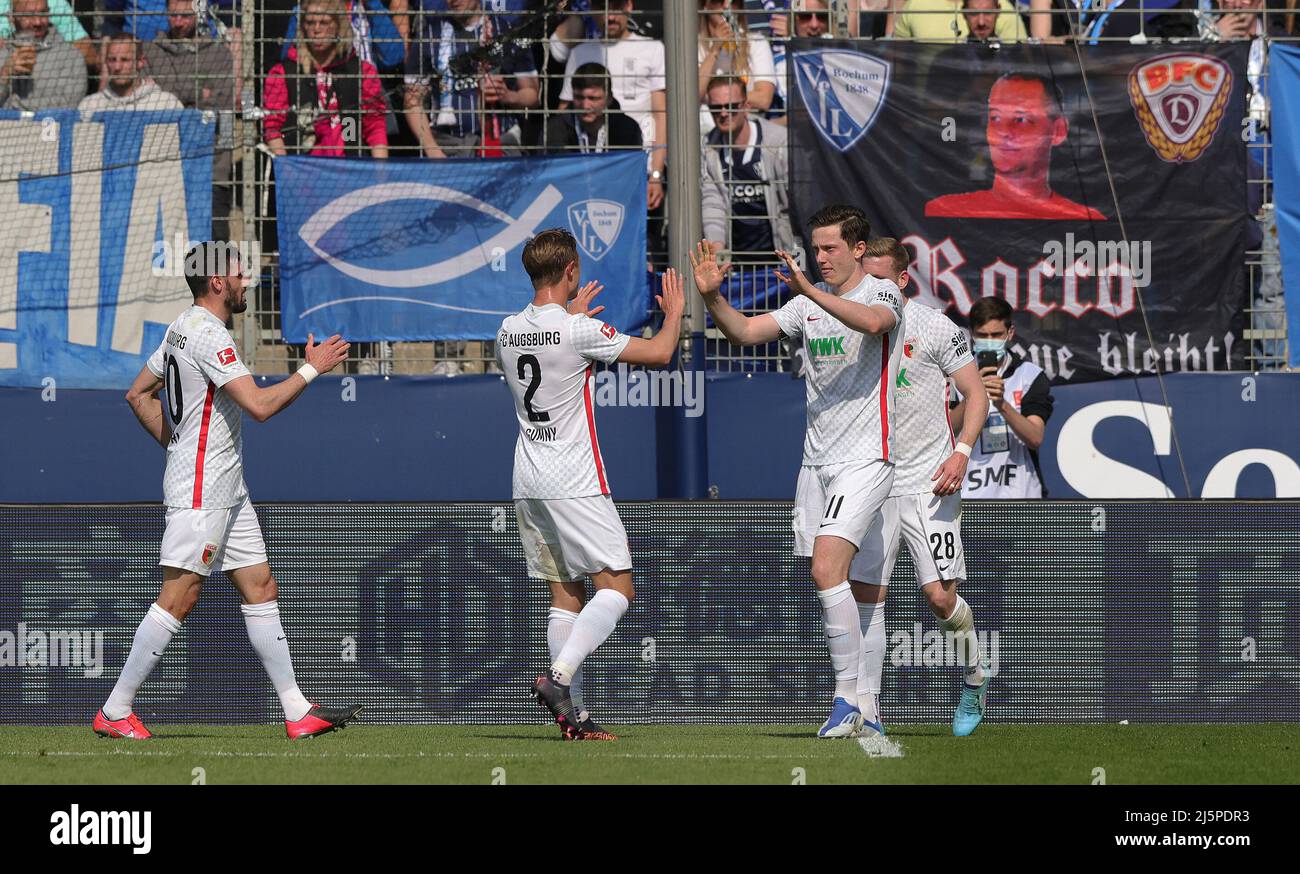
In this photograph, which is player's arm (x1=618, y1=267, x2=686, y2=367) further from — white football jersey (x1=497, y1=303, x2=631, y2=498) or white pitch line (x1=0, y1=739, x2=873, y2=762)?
white pitch line (x1=0, y1=739, x2=873, y2=762)

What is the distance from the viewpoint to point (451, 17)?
12.9 m

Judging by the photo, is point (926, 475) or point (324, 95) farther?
point (324, 95)

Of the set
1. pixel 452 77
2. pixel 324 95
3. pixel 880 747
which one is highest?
pixel 452 77

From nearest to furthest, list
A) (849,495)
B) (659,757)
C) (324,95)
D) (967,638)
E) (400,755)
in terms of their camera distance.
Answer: (659,757) → (400,755) → (849,495) → (967,638) → (324,95)

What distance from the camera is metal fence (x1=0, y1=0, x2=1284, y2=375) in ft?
41.1

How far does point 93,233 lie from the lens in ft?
40.4

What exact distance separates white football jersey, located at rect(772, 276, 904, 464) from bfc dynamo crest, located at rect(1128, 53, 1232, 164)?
18.9ft

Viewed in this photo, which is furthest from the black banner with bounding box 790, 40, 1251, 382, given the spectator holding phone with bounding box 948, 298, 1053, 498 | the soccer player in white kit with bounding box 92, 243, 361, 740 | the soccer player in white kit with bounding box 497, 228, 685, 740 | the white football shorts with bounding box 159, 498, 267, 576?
the white football shorts with bounding box 159, 498, 267, 576

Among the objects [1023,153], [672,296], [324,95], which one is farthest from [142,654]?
[1023,153]

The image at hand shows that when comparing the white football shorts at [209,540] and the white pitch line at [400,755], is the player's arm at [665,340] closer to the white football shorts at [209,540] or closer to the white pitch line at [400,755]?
the white pitch line at [400,755]

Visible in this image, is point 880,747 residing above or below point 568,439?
below

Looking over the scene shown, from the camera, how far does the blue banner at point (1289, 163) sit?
40.8 ft

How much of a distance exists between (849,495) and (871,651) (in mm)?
866

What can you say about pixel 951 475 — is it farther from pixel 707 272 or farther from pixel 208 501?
pixel 208 501
